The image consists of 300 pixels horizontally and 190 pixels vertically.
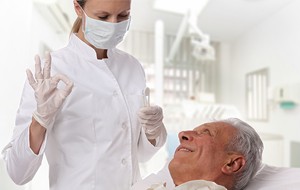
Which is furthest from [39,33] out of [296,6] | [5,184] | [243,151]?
[296,6]

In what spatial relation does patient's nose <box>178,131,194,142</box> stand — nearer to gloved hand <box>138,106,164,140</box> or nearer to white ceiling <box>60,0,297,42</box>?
gloved hand <box>138,106,164,140</box>

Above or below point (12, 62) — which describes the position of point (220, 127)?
below

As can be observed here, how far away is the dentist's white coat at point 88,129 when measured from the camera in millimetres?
890

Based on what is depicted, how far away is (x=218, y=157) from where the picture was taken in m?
1.02

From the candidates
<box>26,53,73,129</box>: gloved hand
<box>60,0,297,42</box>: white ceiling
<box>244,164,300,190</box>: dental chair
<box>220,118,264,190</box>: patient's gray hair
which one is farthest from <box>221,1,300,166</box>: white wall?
<box>26,53,73,129</box>: gloved hand

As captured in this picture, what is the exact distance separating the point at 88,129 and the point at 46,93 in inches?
8.7

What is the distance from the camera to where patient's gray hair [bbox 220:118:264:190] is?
3.40ft

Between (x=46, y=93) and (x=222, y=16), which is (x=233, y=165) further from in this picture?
(x=222, y=16)

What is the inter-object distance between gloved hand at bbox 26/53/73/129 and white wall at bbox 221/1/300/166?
2.72 metres

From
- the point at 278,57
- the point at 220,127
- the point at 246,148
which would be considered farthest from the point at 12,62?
the point at 278,57

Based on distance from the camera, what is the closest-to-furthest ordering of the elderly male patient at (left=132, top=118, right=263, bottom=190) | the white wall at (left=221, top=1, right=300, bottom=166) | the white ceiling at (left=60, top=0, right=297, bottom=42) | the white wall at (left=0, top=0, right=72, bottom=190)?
1. the elderly male patient at (left=132, top=118, right=263, bottom=190)
2. the white wall at (left=0, top=0, right=72, bottom=190)
3. the white wall at (left=221, top=1, right=300, bottom=166)
4. the white ceiling at (left=60, top=0, right=297, bottom=42)

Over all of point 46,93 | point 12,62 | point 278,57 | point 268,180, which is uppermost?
point 278,57

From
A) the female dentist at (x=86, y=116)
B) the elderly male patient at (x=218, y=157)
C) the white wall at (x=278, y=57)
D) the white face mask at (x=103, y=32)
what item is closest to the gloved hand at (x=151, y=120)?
the female dentist at (x=86, y=116)

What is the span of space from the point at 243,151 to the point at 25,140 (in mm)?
742
